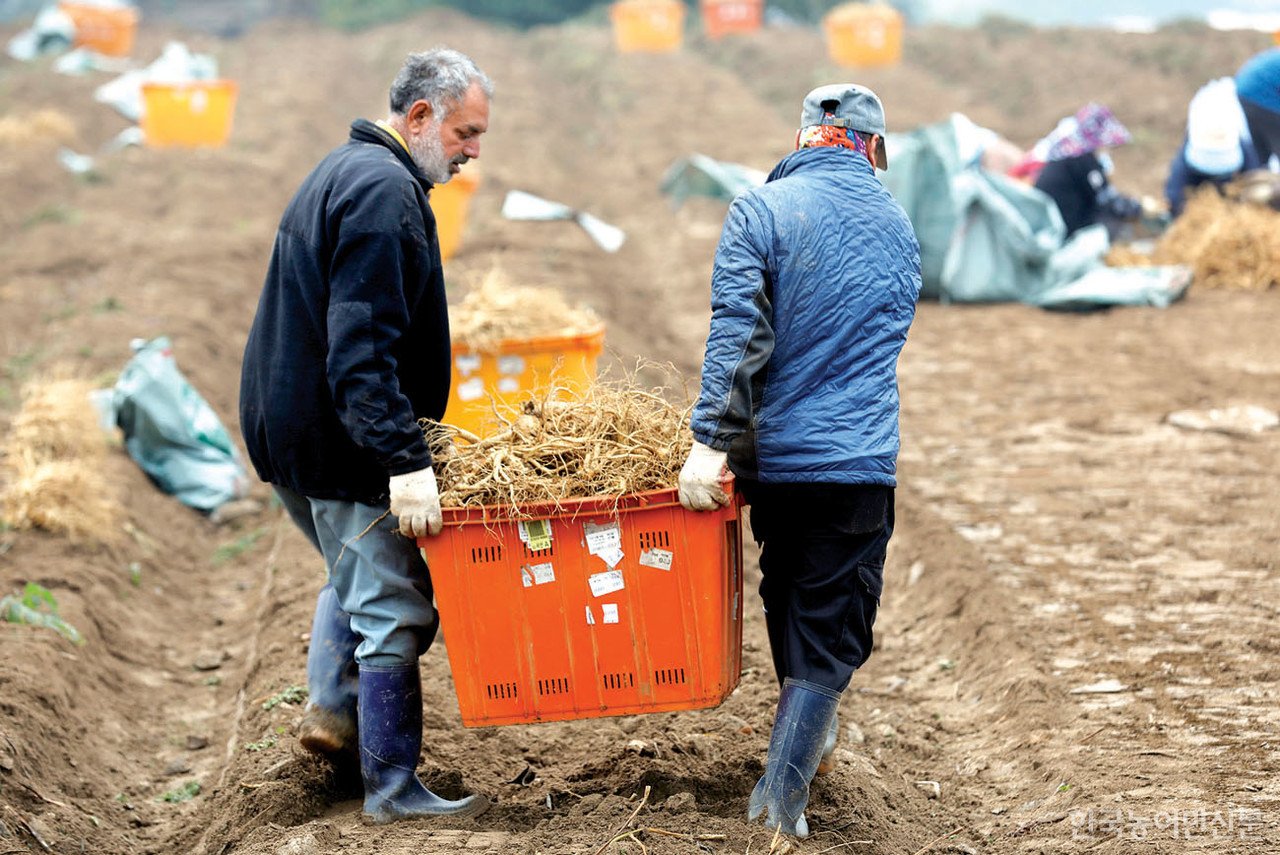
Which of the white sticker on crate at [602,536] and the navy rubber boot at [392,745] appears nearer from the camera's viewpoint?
the white sticker on crate at [602,536]

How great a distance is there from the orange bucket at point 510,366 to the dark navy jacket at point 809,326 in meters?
2.76


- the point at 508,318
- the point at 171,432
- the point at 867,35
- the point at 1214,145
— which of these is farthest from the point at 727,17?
the point at 508,318

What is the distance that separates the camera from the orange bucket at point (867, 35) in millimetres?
23594

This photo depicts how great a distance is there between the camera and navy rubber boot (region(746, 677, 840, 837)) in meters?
3.58

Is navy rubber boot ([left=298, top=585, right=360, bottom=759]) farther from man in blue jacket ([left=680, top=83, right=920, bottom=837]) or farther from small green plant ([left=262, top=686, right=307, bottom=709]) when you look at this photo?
man in blue jacket ([left=680, top=83, right=920, bottom=837])

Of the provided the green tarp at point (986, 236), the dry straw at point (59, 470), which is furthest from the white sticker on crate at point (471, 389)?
the green tarp at point (986, 236)

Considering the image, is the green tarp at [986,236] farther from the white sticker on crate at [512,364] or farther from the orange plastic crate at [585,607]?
the orange plastic crate at [585,607]

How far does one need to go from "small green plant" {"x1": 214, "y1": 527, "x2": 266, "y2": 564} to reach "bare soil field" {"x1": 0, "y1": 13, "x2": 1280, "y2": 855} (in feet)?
0.11

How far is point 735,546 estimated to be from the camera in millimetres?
3697

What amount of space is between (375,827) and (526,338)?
307cm

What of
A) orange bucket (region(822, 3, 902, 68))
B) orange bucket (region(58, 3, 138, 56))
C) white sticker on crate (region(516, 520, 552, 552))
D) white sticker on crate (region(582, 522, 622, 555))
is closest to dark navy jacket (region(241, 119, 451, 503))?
white sticker on crate (region(516, 520, 552, 552))

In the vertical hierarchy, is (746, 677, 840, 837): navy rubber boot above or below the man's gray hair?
below

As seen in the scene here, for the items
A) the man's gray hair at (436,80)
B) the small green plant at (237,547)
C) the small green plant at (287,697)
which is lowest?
the small green plant at (237,547)

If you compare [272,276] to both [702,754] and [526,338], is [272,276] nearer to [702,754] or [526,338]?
[702,754]
